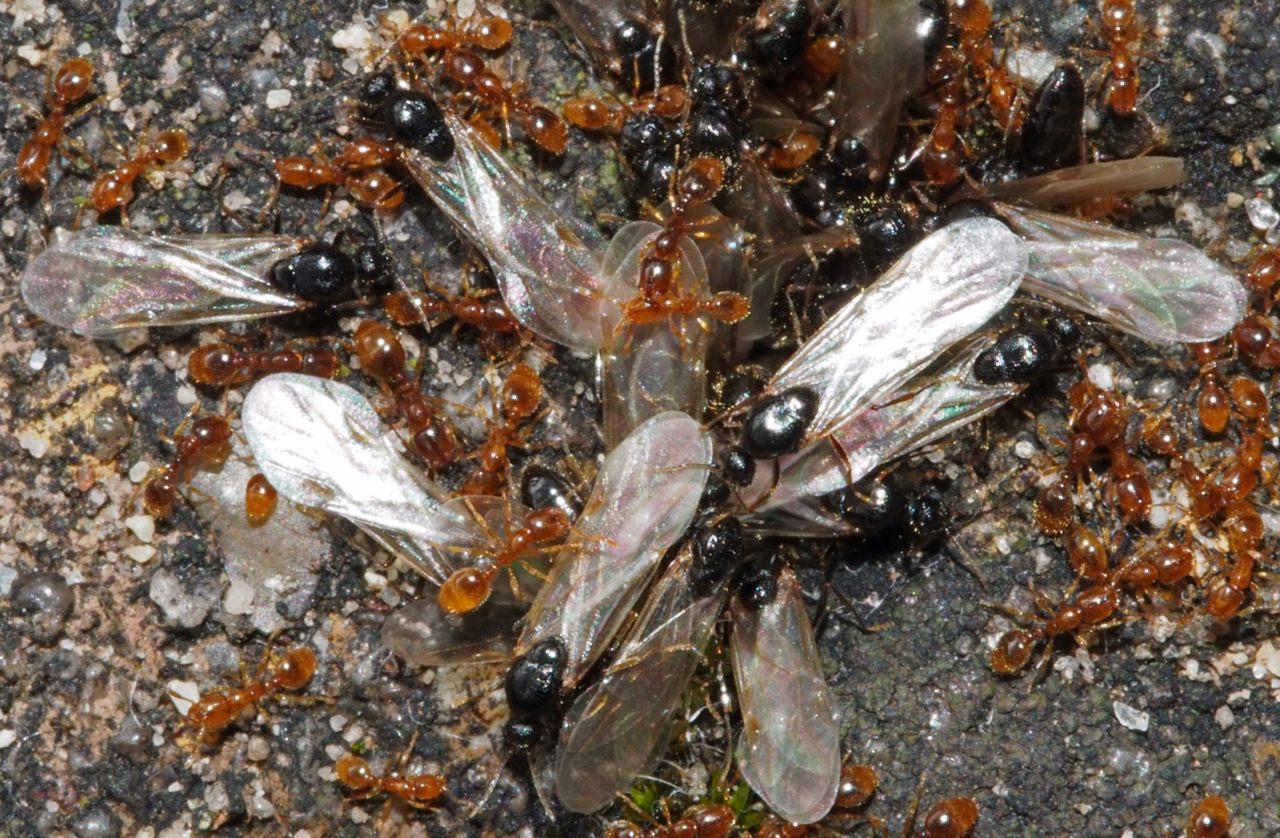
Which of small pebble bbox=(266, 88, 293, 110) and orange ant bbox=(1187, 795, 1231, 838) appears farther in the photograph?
small pebble bbox=(266, 88, 293, 110)

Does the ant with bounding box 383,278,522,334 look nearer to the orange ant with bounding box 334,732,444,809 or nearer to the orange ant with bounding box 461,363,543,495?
the orange ant with bounding box 461,363,543,495

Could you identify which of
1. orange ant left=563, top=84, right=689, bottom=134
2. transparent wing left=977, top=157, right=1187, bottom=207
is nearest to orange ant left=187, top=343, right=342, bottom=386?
orange ant left=563, top=84, right=689, bottom=134

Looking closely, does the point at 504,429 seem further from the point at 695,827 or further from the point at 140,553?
the point at 695,827

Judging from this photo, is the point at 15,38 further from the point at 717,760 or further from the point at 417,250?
the point at 717,760

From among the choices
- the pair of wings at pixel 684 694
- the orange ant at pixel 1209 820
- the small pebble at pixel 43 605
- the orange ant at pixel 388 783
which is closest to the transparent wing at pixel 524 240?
the pair of wings at pixel 684 694

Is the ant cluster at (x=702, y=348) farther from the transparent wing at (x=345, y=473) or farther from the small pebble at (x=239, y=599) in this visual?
the small pebble at (x=239, y=599)

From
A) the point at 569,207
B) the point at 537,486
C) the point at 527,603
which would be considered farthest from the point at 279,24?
the point at 527,603
